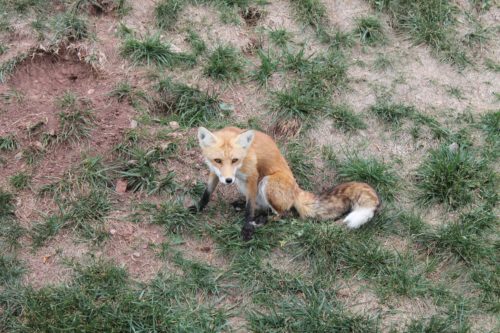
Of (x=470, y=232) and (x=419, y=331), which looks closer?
(x=419, y=331)

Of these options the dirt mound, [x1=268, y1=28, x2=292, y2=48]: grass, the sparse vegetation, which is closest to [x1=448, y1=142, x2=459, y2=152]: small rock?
the sparse vegetation

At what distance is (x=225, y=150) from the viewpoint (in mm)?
5234

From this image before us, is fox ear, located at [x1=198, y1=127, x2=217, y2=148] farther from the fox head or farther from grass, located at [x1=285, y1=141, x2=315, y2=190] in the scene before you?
grass, located at [x1=285, y1=141, x2=315, y2=190]

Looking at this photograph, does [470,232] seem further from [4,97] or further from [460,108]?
[4,97]

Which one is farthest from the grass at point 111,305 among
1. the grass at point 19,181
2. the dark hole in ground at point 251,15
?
the dark hole in ground at point 251,15

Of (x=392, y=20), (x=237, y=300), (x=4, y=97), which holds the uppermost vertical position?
(x=392, y=20)

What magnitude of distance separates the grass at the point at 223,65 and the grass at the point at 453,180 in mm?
2490

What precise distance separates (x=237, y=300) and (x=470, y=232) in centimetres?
235

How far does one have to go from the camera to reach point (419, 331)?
4.77m

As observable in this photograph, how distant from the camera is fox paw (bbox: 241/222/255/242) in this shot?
220 inches

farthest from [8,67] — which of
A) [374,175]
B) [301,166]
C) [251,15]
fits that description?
[374,175]

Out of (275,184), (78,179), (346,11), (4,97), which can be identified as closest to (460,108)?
(346,11)

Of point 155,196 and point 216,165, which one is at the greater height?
point 216,165

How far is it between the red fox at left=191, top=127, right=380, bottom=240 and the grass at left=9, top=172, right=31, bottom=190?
68.5 inches
